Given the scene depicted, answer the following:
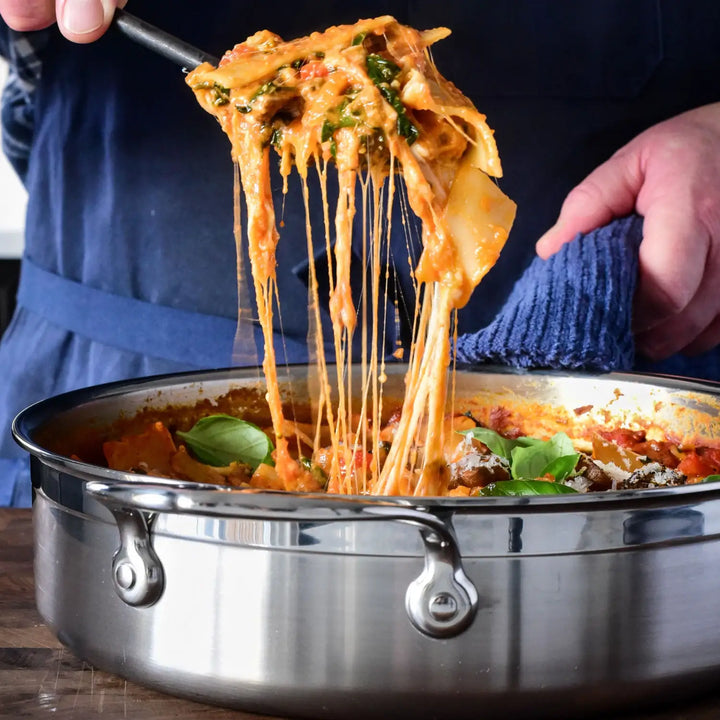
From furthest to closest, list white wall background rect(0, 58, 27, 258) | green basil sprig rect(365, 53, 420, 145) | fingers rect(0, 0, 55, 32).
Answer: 1. white wall background rect(0, 58, 27, 258)
2. fingers rect(0, 0, 55, 32)
3. green basil sprig rect(365, 53, 420, 145)

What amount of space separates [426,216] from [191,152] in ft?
1.92

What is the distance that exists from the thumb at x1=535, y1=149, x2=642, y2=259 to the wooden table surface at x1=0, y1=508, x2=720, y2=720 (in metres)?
0.67

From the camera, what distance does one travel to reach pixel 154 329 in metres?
1.35

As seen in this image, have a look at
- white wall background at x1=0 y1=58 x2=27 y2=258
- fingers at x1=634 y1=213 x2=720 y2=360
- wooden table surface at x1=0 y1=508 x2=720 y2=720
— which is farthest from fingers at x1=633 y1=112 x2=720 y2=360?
white wall background at x1=0 y1=58 x2=27 y2=258

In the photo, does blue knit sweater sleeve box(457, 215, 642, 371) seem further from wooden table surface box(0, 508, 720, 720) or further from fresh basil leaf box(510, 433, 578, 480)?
wooden table surface box(0, 508, 720, 720)

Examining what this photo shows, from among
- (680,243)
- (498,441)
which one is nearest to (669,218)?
(680,243)

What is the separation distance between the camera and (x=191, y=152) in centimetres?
133

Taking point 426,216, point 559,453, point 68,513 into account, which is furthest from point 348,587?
point 559,453

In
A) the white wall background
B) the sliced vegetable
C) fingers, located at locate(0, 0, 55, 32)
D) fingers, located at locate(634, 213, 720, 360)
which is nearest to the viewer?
fingers, located at locate(0, 0, 55, 32)

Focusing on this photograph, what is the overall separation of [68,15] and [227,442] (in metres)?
0.42

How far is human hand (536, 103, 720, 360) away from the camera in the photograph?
120 centimetres

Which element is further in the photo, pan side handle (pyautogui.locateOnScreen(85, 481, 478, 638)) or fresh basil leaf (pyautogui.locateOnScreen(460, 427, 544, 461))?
fresh basil leaf (pyautogui.locateOnScreen(460, 427, 544, 461))

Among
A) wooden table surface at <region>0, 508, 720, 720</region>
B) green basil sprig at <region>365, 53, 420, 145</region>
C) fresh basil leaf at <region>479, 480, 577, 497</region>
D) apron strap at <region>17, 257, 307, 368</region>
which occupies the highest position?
green basil sprig at <region>365, 53, 420, 145</region>

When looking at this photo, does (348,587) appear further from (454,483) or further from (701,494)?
(454,483)
